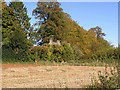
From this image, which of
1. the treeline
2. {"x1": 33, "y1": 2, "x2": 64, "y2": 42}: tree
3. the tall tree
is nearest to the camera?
the treeline

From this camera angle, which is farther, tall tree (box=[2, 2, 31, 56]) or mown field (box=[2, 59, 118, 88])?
tall tree (box=[2, 2, 31, 56])

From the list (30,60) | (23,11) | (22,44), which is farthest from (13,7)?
(30,60)

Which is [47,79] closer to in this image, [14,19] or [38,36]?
[14,19]

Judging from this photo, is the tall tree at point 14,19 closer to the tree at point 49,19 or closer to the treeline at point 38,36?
the treeline at point 38,36

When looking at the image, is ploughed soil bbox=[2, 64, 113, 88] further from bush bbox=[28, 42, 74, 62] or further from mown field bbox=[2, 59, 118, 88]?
bush bbox=[28, 42, 74, 62]

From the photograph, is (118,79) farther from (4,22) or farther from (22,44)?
(4,22)

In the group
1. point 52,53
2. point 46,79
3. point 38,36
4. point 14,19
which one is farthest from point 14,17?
point 46,79

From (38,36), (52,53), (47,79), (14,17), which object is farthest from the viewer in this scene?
(38,36)

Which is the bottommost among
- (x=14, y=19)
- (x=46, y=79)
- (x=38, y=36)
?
(x=46, y=79)

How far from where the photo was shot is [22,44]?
17156 mm

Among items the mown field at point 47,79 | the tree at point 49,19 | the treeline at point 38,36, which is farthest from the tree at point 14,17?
the mown field at point 47,79

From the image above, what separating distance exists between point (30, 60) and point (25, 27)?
5.10 m

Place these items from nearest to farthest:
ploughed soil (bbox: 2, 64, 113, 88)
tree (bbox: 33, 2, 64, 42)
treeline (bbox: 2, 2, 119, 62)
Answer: ploughed soil (bbox: 2, 64, 113, 88) < treeline (bbox: 2, 2, 119, 62) < tree (bbox: 33, 2, 64, 42)

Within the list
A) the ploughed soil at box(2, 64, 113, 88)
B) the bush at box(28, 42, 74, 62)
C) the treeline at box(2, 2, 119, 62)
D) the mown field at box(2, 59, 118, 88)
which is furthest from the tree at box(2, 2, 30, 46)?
the ploughed soil at box(2, 64, 113, 88)
